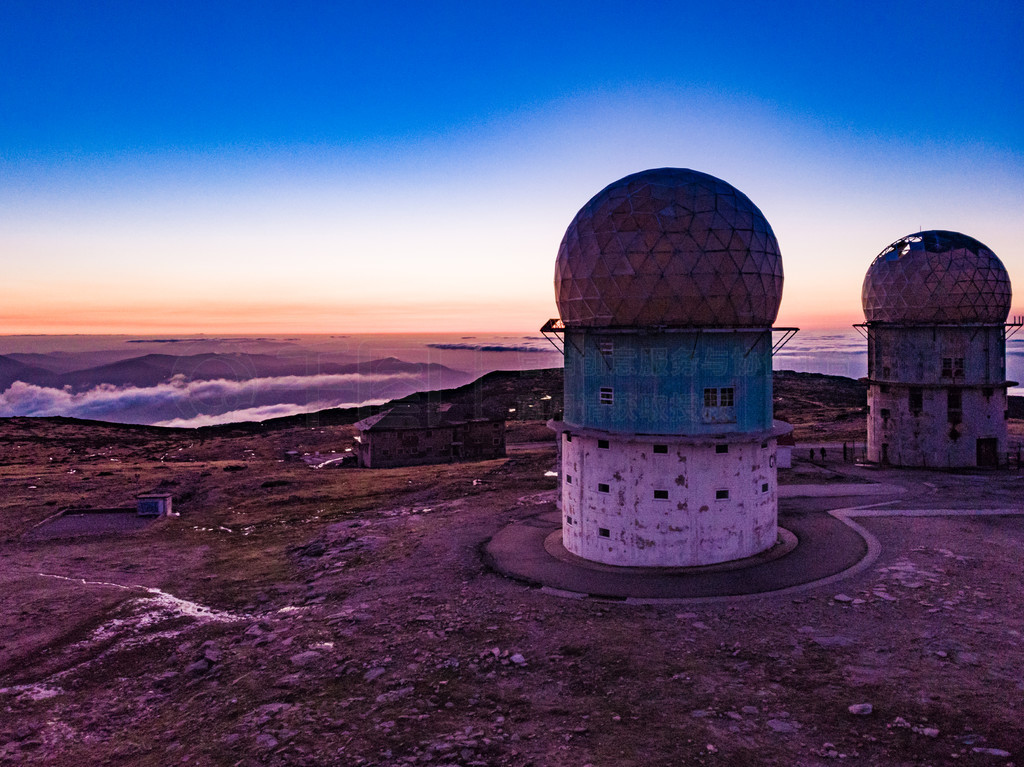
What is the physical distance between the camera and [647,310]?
788 inches

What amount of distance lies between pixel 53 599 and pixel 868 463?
122 ft

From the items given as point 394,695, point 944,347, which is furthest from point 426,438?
point 394,695

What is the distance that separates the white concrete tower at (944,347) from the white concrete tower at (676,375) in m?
18.4

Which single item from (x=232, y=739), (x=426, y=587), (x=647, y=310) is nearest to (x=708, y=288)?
(x=647, y=310)

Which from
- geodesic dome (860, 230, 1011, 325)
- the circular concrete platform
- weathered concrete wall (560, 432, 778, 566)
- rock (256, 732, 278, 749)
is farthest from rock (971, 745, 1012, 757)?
geodesic dome (860, 230, 1011, 325)

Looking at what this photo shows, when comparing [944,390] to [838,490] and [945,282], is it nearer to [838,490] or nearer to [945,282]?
[945,282]

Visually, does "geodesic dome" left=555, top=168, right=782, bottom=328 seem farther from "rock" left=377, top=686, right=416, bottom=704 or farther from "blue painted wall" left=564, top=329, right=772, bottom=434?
"rock" left=377, top=686, right=416, bottom=704

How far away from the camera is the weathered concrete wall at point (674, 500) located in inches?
783

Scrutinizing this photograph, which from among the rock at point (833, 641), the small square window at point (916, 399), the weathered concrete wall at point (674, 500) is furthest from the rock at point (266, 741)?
the small square window at point (916, 399)

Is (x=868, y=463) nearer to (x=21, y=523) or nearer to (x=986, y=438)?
(x=986, y=438)

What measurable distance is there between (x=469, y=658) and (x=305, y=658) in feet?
11.9

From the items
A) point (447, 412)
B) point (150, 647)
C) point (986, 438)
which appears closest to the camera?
point (150, 647)

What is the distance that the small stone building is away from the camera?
46.7 metres

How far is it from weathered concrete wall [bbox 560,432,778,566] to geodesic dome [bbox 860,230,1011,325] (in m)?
19.5
